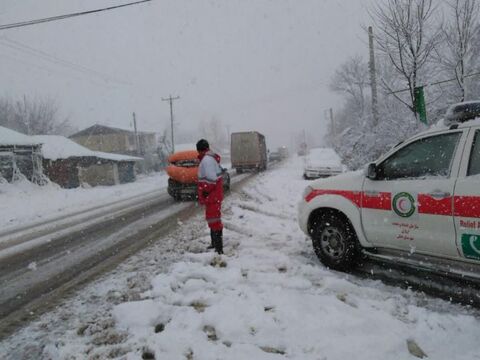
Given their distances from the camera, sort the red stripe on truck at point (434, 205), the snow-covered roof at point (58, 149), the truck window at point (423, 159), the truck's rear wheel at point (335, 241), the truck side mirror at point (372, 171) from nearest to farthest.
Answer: the red stripe on truck at point (434, 205), the truck window at point (423, 159), the truck side mirror at point (372, 171), the truck's rear wheel at point (335, 241), the snow-covered roof at point (58, 149)

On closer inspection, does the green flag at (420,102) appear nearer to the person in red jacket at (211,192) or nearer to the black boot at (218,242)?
the person in red jacket at (211,192)

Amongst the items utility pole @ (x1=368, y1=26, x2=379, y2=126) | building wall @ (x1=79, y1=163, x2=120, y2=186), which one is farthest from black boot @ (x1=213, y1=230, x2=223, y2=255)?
building wall @ (x1=79, y1=163, x2=120, y2=186)

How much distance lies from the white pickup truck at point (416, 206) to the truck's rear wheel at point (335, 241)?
0.04 ft

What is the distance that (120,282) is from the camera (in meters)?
4.95

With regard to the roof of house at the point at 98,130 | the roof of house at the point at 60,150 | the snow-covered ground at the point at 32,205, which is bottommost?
the snow-covered ground at the point at 32,205

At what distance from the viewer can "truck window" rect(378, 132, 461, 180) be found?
4.04 meters

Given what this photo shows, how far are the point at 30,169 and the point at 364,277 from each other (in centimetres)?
2795

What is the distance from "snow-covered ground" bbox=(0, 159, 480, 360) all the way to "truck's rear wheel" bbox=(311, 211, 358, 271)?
0.77ft

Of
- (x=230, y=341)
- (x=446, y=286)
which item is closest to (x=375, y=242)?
(x=446, y=286)

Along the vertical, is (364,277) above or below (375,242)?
below

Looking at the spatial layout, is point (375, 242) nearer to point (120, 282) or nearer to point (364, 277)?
point (364, 277)

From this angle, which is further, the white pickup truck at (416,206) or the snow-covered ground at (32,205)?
the snow-covered ground at (32,205)

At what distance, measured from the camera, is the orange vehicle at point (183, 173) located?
519 inches

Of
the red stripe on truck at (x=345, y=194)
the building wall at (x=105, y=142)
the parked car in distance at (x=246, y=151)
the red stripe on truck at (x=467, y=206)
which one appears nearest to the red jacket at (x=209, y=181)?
the red stripe on truck at (x=345, y=194)
